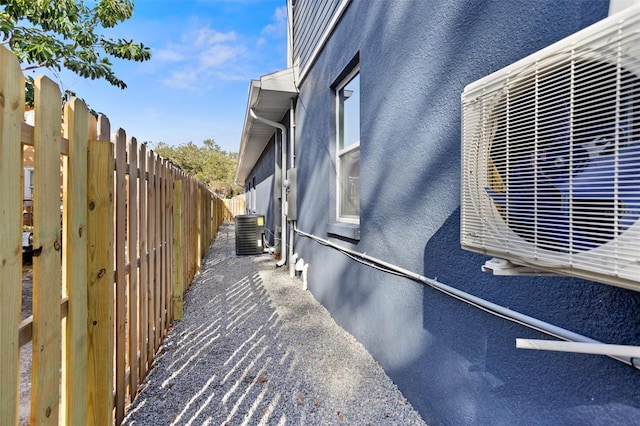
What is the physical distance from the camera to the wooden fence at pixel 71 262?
3.42ft

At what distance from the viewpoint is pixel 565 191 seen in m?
0.81

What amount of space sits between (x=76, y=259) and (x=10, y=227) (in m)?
0.48

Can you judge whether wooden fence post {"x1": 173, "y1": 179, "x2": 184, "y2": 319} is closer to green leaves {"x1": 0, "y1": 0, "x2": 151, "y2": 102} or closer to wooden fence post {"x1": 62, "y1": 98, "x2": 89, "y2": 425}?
wooden fence post {"x1": 62, "y1": 98, "x2": 89, "y2": 425}

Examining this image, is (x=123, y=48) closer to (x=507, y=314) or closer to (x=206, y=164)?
(x=507, y=314)

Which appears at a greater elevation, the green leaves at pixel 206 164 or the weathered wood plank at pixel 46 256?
the green leaves at pixel 206 164

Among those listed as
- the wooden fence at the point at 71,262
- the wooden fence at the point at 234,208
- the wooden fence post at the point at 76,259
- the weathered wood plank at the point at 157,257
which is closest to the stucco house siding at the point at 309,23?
the weathered wood plank at the point at 157,257

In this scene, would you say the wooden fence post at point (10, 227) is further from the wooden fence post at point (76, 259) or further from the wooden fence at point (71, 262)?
the wooden fence post at point (76, 259)

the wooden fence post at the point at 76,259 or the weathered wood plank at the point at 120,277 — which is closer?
the wooden fence post at the point at 76,259

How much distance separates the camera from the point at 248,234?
318 inches

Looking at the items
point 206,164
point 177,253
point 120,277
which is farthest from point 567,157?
point 206,164

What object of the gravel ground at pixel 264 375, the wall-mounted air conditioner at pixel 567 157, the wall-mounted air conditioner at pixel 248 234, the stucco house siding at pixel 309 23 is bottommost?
the gravel ground at pixel 264 375

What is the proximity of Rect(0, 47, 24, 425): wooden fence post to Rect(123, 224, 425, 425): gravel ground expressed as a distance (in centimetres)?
118

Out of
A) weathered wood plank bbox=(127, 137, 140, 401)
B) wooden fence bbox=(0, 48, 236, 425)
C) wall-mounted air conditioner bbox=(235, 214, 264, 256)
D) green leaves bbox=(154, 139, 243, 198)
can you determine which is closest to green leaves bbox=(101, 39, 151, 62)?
wall-mounted air conditioner bbox=(235, 214, 264, 256)

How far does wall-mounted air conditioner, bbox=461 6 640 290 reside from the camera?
2.21 ft
